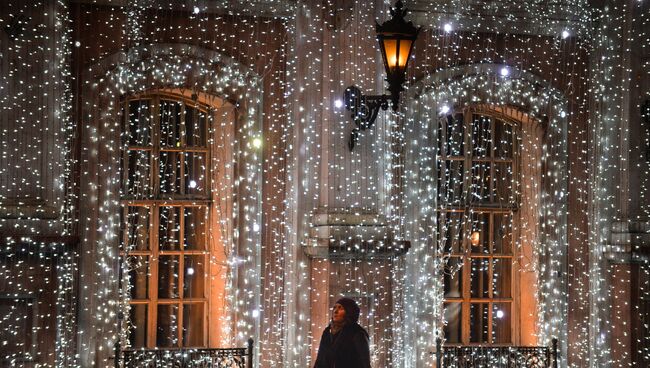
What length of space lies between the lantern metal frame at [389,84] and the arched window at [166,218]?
1.52 metres

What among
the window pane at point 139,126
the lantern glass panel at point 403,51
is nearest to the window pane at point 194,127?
the window pane at point 139,126

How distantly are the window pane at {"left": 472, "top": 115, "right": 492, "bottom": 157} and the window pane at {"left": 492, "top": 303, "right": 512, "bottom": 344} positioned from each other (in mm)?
1756

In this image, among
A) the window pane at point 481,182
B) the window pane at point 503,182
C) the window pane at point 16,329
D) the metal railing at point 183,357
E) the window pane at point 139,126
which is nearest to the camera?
the window pane at point 16,329

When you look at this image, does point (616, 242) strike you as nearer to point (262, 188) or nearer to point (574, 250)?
point (574, 250)

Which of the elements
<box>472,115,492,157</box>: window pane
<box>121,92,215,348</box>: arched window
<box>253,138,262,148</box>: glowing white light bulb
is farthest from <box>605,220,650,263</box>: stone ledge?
<box>121,92,215,348</box>: arched window

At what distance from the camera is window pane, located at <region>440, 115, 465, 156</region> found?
33.8 feet

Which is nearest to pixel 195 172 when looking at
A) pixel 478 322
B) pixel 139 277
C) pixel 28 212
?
pixel 139 277

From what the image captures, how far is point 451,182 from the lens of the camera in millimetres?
10328

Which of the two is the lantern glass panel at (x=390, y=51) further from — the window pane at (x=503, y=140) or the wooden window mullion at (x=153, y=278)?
the wooden window mullion at (x=153, y=278)

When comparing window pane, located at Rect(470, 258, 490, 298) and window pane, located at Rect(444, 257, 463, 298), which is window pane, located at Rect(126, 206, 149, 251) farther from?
window pane, located at Rect(470, 258, 490, 298)

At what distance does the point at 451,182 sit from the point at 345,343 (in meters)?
3.30


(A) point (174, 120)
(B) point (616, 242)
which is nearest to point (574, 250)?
(B) point (616, 242)

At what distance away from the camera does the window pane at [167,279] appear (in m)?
9.52

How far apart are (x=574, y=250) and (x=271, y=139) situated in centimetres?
373
